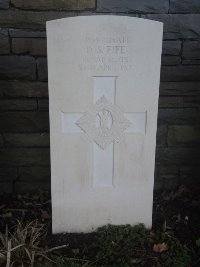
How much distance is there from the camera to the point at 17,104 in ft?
8.97

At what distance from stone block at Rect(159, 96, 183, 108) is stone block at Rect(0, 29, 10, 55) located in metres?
1.14

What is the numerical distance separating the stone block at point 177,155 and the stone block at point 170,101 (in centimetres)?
35

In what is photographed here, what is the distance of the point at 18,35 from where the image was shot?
2557mm

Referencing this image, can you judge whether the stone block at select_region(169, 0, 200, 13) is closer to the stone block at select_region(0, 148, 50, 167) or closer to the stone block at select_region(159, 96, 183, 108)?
the stone block at select_region(159, 96, 183, 108)

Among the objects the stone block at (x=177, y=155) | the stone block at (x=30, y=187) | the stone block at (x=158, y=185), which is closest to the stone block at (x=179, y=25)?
the stone block at (x=177, y=155)

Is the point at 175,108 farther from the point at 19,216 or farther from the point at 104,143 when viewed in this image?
the point at 19,216

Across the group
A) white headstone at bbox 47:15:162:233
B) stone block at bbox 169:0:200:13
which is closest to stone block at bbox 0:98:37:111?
white headstone at bbox 47:15:162:233

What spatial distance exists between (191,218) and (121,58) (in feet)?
4.22

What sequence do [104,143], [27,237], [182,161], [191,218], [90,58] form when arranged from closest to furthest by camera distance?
[90,58], [104,143], [27,237], [191,218], [182,161]

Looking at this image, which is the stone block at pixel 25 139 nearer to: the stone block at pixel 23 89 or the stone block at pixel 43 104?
the stone block at pixel 43 104

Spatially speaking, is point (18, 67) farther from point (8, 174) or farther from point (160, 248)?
point (160, 248)

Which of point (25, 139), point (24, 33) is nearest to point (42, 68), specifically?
point (24, 33)

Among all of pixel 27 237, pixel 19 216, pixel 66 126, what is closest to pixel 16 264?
pixel 27 237

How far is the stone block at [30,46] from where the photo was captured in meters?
2.57
